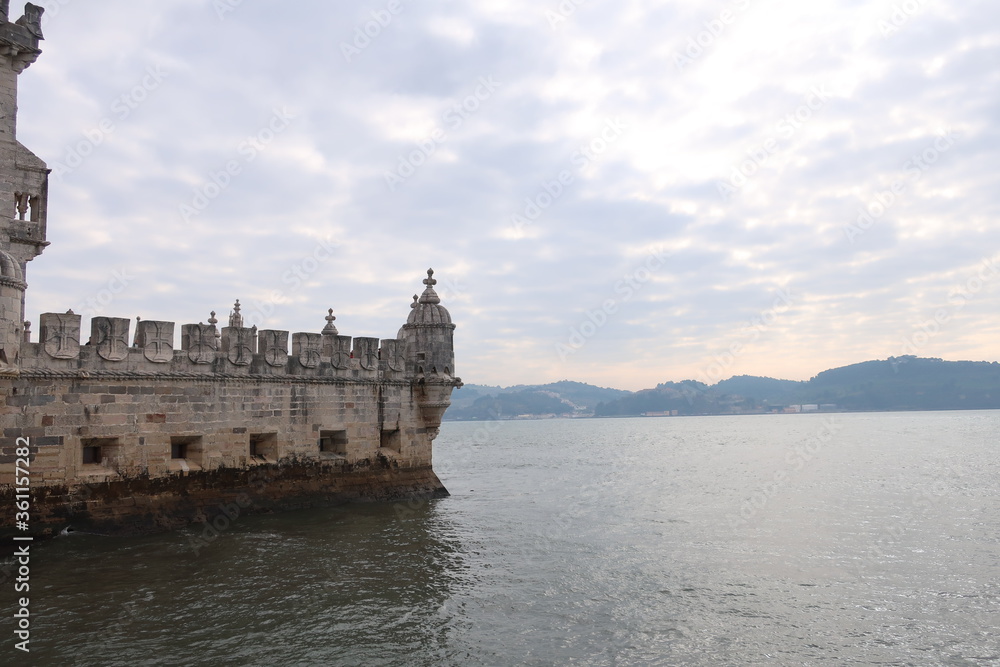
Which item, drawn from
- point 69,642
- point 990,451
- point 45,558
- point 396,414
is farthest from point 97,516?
point 990,451

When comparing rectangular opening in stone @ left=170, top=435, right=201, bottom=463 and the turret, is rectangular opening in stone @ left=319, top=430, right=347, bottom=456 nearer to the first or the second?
the turret

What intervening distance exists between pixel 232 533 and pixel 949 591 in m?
14.2

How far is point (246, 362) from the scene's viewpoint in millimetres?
16047

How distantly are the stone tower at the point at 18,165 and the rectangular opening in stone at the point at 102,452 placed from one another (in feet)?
17.1

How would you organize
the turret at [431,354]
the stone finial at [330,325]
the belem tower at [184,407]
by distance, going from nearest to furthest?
1. the belem tower at [184,407]
2. the turret at [431,354]
3. the stone finial at [330,325]

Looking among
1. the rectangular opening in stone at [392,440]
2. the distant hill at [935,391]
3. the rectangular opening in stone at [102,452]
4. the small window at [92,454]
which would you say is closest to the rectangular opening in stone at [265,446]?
the rectangular opening in stone at [102,452]

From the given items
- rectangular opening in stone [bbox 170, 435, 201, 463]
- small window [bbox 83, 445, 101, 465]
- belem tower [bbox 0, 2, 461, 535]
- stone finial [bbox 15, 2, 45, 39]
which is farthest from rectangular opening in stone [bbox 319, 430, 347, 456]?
stone finial [bbox 15, 2, 45, 39]

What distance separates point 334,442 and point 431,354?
3.93 metres

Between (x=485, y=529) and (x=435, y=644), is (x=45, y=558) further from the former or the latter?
(x=485, y=529)

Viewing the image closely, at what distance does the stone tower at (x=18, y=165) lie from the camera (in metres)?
16.1

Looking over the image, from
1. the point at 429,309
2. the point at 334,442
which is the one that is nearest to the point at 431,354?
the point at 429,309

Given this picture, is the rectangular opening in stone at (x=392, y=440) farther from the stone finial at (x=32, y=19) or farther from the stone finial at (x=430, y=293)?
the stone finial at (x=32, y=19)

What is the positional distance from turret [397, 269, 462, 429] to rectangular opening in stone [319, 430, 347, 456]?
2.81m

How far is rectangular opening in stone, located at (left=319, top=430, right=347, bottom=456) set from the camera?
18.2m
